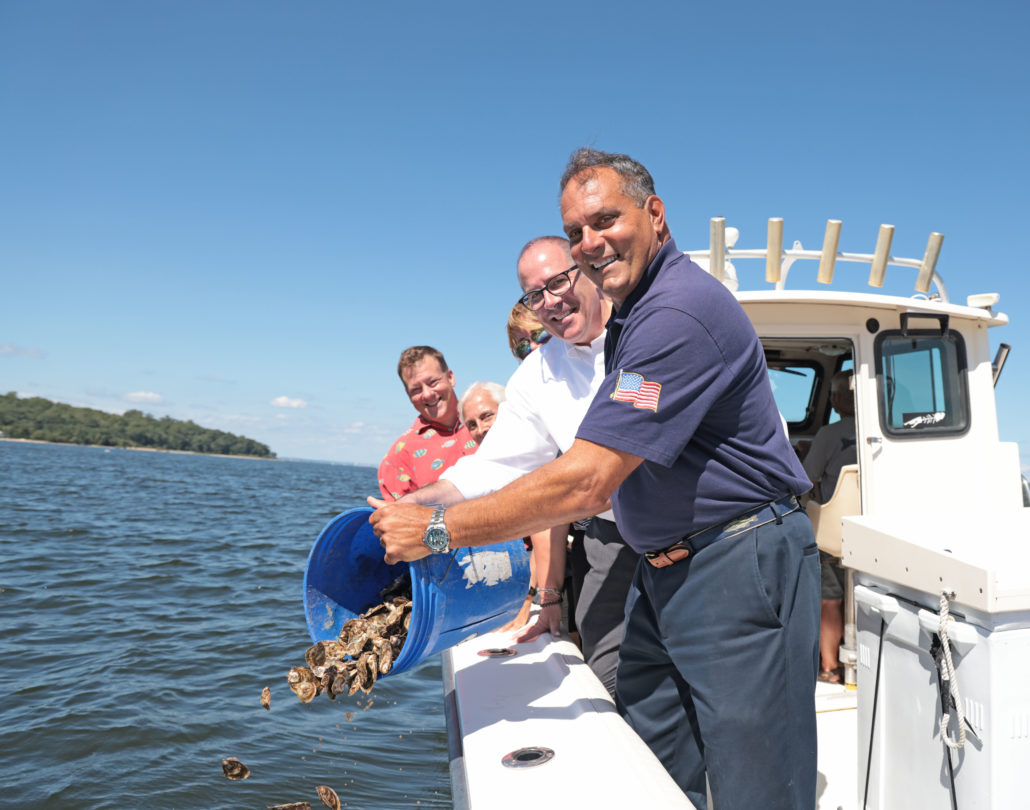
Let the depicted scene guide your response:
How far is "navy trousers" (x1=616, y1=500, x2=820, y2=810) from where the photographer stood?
6.33 feet

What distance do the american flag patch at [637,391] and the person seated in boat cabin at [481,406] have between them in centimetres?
237

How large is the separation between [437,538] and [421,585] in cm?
27

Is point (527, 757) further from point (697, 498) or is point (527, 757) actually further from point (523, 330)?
point (523, 330)

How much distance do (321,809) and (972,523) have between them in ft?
13.9

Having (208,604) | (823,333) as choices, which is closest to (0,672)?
(208,604)

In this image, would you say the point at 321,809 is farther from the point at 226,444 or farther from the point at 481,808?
the point at 226,444

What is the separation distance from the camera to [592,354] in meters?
2.87

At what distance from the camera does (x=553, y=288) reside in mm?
2771

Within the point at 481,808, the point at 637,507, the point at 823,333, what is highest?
the point at 823,333

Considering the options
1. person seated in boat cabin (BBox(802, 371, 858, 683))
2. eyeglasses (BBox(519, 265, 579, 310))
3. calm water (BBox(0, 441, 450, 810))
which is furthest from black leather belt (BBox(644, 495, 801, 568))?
calm water (BBox(0, 441, 450, 810))

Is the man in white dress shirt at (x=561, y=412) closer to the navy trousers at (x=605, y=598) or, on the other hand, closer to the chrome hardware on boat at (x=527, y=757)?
the navy trousers at (x=605, y=598)

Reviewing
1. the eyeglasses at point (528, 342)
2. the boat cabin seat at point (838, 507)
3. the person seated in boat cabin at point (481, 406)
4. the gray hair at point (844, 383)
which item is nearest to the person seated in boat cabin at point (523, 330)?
the eyeglasses at point (528, 342)

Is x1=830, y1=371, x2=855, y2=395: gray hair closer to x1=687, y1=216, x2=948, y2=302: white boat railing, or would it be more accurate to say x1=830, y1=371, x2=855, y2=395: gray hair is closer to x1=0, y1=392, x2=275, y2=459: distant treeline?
x1=687, y1=216, x2=948, y2=302: white boat railing

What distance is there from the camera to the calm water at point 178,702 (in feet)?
16.6
